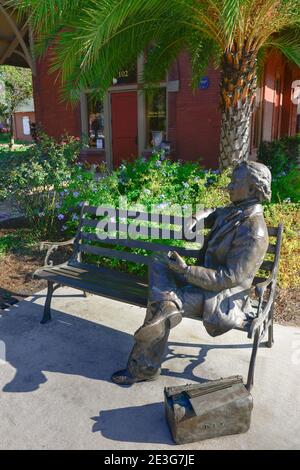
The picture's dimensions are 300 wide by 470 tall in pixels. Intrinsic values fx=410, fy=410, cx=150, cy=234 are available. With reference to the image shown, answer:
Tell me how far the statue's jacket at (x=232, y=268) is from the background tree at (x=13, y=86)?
29414 millimetres

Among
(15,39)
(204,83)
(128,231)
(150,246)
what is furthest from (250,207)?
(15,39)

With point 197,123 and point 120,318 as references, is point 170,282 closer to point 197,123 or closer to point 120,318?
point 120,318

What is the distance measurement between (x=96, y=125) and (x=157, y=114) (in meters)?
2.44

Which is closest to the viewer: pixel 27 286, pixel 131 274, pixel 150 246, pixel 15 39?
pixel 150 246

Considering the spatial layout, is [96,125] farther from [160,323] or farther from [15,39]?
[160,323]

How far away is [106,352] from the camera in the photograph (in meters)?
3.36

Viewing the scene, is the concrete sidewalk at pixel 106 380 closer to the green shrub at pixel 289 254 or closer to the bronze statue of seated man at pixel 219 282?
the bronze statue of seated man at pixel 219 282

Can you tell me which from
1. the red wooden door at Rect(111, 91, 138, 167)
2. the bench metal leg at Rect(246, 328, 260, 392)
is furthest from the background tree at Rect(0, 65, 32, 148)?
the bench metal leg at Rect(246, 328, 260, 392)

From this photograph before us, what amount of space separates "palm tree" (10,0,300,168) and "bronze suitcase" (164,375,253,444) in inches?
135

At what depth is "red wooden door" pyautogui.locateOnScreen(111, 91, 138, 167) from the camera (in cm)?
1262

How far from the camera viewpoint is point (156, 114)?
12.2 m

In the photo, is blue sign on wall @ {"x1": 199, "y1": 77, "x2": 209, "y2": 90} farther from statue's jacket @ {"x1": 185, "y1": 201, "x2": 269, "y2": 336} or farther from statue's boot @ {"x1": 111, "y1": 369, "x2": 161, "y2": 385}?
statue's boot @ {"x1": 111, "y1": 369, "x2": 161, "y2": 385}
